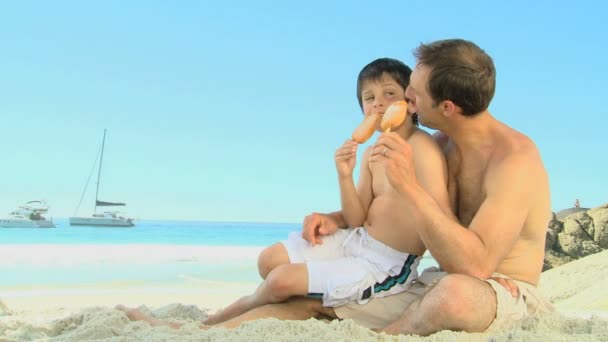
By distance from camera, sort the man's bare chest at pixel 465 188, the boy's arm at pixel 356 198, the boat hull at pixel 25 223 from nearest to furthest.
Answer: the man's bare chest at pixel 465 188 < the boy's arm at pixel 356 198 < the boat hull at pixel 25 223

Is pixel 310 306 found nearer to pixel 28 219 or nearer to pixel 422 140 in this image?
pixel 422 140

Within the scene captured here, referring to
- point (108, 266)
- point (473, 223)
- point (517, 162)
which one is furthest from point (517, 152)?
point (108, 266)

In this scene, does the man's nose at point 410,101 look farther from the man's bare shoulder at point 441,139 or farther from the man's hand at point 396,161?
the man's hand at point 396,161

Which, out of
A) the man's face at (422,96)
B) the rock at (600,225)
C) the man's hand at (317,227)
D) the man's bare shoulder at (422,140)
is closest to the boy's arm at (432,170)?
the man's bare shoulder at (422,140)

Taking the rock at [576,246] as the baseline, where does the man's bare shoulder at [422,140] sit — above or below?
above

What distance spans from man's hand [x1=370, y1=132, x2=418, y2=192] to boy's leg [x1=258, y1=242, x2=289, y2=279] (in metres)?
1.00

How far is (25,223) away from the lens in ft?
99.6

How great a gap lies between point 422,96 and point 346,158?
57 cm

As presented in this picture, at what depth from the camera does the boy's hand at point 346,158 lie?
11.8ft

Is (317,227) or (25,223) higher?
(317,227)

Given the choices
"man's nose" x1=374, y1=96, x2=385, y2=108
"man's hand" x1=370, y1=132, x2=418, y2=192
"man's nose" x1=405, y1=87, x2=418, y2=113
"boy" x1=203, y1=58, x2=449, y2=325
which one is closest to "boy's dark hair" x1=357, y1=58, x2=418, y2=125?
"boy" x1=203, y1=58, x2=449, y2=325

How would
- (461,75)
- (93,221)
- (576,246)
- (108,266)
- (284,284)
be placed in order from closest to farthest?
1. (461,75)
2. (284,284)
3. (576,246)
4. (108,266)
5. (93,221)

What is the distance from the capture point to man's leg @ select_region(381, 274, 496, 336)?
9.90ft

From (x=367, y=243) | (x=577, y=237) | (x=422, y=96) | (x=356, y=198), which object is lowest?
(x=577, y=237)
